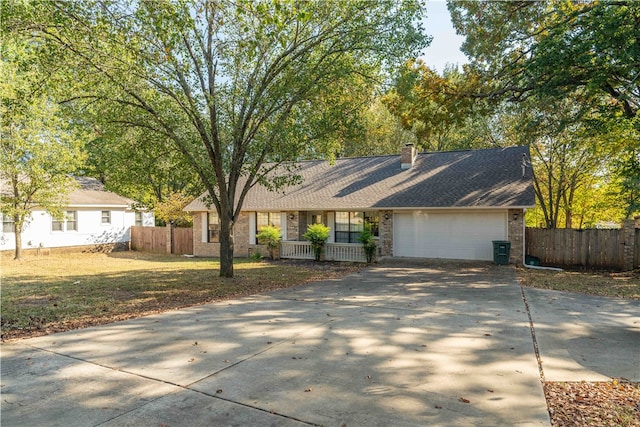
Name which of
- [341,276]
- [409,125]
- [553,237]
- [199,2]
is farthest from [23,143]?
[553,237]

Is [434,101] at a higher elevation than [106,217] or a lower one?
higher

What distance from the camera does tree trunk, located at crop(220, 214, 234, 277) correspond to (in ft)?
41.5

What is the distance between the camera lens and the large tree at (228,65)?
9.42 m

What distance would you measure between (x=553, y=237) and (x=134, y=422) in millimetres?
16888

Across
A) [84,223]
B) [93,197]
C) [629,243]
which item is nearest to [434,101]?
[629,243]

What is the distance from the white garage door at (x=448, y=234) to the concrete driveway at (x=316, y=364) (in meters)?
7.48

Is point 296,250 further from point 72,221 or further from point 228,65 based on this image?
point 72,221

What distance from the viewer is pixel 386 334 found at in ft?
21.4

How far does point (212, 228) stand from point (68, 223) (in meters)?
9.21

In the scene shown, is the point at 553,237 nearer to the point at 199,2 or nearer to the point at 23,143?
the point at 199,2

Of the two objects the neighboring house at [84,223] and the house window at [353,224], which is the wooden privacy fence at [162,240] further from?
the house window at [353,224]

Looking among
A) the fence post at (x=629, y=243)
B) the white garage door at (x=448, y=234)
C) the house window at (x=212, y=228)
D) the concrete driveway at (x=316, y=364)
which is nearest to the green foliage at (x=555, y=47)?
the fence post at (x=629, y=243)

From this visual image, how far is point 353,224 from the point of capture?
19250 mm

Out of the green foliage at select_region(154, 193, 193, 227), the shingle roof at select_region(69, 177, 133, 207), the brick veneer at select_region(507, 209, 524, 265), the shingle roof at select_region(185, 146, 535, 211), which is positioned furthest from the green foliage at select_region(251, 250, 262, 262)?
the shingle roof at select_region(69, 177, 133, 207)
